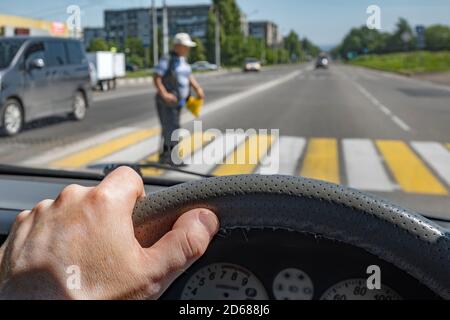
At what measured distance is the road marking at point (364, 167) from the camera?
5.24 metres

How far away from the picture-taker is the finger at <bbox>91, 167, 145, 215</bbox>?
3.20ft

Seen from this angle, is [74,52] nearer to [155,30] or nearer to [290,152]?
[290,152]

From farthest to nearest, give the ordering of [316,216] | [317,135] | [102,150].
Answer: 1. [317,135]
2. [102,150]
3. [316,216]

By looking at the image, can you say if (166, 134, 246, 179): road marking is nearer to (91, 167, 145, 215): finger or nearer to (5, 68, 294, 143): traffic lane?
(91, 167, 145, 215): finger

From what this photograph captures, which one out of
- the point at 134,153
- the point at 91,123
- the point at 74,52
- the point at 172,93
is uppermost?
the point at 74,52

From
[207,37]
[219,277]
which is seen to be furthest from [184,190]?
[207,37]

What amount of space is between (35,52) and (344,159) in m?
5.80

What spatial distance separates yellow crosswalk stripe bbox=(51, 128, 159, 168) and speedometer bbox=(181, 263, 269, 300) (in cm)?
498

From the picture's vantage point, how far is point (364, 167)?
5941mm

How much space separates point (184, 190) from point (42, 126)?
9786mm

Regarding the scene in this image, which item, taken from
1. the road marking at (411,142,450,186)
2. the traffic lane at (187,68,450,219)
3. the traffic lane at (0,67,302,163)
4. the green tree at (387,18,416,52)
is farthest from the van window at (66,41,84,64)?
the green tree at (387,18,416,52)

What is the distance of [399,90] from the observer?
11.4m

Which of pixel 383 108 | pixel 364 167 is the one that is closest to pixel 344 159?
pixel 364 167

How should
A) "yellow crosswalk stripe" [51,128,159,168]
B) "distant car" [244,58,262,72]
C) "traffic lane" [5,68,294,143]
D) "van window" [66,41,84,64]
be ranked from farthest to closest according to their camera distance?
"van window" [66,41,84,64] → "traffic lane" [5,68,294,143] → "yellow crosswalk stripe" [51,128,159,168] → "distant car" [244,58,262,72]
